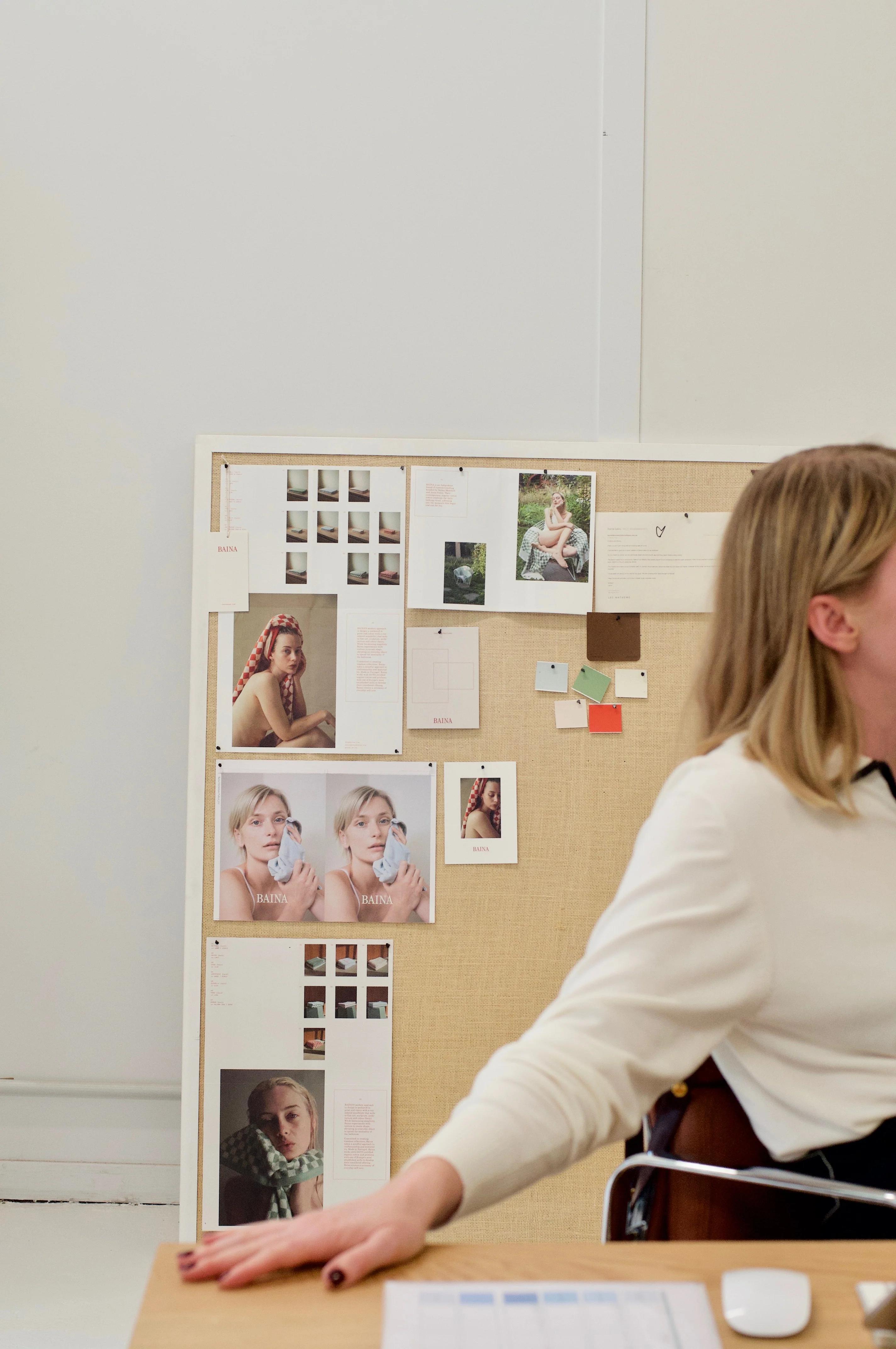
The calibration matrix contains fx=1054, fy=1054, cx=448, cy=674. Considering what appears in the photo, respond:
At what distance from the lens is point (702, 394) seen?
2.05 m

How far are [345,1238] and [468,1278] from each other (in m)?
0.09

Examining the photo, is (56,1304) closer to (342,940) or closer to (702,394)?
(342,940)

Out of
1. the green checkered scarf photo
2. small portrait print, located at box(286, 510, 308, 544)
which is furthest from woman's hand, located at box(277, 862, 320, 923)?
small portrait print, located at box(286, 510, 308, 544)

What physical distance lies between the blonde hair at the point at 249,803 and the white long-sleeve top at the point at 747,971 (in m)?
1.08

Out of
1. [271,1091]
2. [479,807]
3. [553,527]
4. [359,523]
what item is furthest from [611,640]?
[271,1091]

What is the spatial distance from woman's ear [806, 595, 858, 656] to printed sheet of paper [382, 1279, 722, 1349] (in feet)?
2.07

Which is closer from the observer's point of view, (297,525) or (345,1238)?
(345,1238)

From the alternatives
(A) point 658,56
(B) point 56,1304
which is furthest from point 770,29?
(B) point 56,1304

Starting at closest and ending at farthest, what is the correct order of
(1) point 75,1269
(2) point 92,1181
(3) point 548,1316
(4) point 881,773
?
(3) point 548,1316 → (4) point 881,773 → (1) point 75,1269 → (2) point 92,1181

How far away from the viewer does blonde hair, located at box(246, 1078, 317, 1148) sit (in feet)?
6.38

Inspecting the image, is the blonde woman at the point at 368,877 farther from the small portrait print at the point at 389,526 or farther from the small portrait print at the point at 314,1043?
the small portrait print at the point at 389,526

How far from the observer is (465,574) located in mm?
1999

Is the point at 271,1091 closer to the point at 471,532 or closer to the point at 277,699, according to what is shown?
the point at 277,699

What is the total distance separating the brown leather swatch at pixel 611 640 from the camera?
6.56ft
